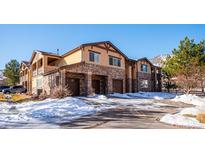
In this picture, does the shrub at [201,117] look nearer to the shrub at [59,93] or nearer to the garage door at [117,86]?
the shrub at [59,93]

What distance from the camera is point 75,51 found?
45.3ft

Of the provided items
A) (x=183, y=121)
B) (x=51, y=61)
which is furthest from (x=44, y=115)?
(x=51, y=61)

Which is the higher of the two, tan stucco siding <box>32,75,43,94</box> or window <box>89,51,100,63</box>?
window <box>89,51,100,63</box>

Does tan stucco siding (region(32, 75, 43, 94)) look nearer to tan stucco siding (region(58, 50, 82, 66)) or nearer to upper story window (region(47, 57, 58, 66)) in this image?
upper story window (region(47, 57, 58, 66))

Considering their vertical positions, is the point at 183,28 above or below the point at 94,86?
above

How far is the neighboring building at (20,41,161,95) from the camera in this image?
13680 millimetres

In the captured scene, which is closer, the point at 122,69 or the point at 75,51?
the point at 75,51

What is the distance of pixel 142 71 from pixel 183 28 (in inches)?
466

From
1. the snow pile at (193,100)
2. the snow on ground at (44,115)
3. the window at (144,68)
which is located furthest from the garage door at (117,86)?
the snow on ground at (44,115)

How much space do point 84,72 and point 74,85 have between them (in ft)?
3.30

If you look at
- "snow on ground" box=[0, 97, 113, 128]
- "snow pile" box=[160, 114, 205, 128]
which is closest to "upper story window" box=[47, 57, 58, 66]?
"snow on ground" box=[0, 97, 113, 128]

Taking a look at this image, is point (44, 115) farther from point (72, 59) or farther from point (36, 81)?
point (36, 81)
